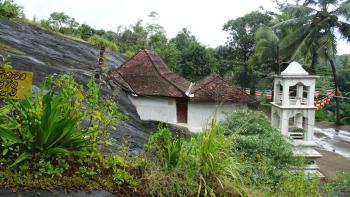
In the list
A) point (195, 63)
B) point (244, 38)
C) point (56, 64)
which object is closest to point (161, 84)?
point (56, 64)

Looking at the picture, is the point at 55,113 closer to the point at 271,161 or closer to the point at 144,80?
the point at 271,161

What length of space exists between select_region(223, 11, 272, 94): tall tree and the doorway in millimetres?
14239

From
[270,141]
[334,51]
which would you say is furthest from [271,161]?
[334,51]

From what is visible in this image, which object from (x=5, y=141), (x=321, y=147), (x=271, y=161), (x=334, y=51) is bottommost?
(x=321, y=147)

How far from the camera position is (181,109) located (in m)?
15.2

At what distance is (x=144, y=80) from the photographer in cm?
1457

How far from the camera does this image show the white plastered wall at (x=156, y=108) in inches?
571

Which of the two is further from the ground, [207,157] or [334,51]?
[334,51]

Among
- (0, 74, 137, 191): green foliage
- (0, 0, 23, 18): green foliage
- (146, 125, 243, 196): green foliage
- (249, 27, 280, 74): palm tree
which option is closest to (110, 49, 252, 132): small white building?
(0, 0, 23, 18): green foliage

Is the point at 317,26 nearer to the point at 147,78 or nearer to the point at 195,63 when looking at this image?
the point at 195,63

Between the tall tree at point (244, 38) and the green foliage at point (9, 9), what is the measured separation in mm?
18418

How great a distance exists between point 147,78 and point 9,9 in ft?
20.8

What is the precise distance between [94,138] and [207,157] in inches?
43.9

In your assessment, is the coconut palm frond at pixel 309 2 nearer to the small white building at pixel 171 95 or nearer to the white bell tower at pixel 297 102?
the small white building at pixel 171 95
